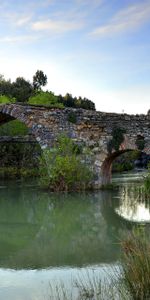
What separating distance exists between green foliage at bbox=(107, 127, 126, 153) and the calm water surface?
1416mm

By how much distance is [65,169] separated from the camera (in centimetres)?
1534

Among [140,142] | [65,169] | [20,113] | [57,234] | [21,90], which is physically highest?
[21,90]

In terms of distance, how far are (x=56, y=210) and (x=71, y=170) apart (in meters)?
3.31

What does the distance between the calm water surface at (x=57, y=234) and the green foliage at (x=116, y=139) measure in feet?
4.65

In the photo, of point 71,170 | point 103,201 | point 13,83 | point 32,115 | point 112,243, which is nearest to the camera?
point 112,243

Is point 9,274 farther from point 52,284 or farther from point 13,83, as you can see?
point 13,83

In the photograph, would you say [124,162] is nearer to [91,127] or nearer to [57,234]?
[91,127]

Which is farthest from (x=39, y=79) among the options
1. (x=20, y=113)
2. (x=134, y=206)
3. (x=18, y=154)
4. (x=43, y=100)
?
(x=134, y=206)

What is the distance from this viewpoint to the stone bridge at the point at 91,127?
1546 cm

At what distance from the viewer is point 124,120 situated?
51.3 feet

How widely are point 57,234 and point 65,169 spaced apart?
6130mm

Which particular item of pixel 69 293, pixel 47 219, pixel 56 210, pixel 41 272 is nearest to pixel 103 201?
pixel 56 210

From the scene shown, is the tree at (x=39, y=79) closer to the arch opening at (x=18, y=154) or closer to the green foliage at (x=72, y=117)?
the arch opening at (x=18, y=154)

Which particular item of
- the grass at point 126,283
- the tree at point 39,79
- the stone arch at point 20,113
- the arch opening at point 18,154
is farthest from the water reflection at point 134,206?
the tree at point 39,79
